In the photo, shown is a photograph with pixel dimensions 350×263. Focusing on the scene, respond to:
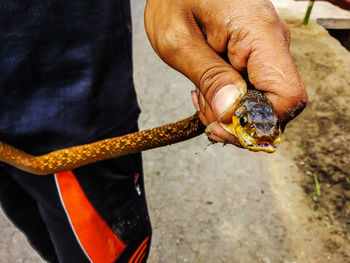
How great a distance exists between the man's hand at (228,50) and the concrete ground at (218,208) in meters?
1.22

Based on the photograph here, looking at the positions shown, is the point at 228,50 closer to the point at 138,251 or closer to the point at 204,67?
the point at 204,67

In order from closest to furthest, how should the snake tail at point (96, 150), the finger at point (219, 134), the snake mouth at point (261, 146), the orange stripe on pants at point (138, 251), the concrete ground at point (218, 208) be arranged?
the snake mouth at point (261, 146)
the finger at point (219, 134)
the snake tail at point (96, 150)
the orange stripe on pants at point (138, 251)
the concrete ground at point (218, 208)

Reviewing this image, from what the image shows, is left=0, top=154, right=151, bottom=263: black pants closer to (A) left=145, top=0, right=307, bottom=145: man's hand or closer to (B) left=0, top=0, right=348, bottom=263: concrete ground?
(A) left=145, top=0, right=307, bottom=145: man's hand

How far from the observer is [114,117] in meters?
1.08

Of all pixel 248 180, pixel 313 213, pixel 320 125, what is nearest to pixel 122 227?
pixel 248 180

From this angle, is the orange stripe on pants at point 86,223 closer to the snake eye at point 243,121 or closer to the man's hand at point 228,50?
the man's hand at point 228,50

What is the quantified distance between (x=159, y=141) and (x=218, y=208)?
1118mm

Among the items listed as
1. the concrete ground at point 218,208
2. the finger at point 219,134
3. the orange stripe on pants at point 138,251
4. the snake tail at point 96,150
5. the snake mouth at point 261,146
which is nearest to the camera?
the snake mouth at point 261,146

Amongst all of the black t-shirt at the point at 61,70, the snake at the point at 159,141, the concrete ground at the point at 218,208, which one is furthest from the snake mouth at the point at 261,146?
the concrete ground at the point at 218,208

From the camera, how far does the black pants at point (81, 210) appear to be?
100 centimetres

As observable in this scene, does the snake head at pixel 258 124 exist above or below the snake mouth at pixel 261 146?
above

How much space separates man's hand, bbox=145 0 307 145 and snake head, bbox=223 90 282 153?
0.02m

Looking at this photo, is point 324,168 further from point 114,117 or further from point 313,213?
point 114,117

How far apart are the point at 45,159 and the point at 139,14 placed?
3.17 metres
